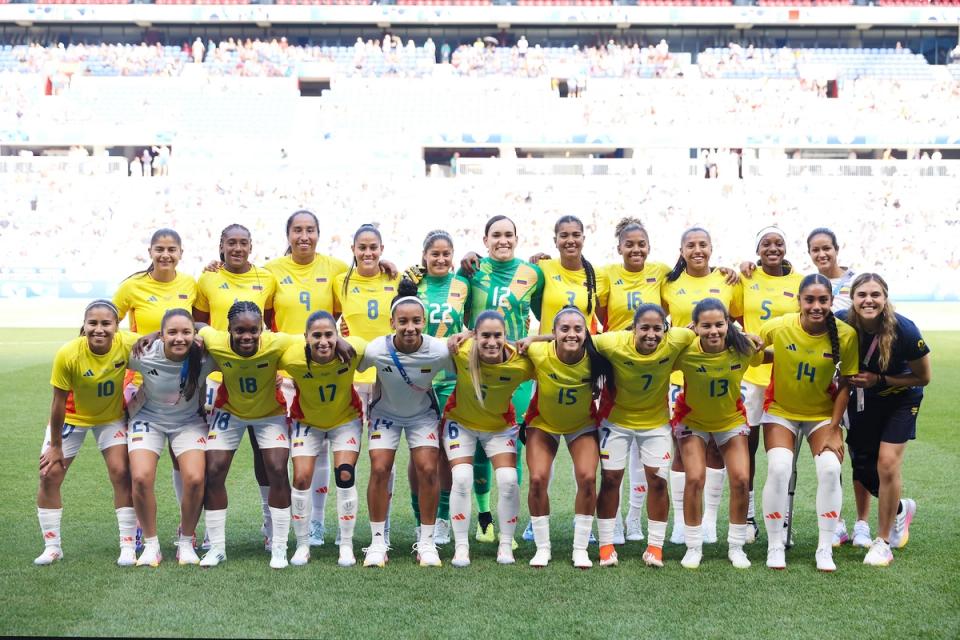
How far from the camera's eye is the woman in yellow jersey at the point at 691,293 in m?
6.25

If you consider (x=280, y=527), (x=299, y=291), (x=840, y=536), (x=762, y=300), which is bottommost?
(x=840, y=536)

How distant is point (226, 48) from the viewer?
129 feet

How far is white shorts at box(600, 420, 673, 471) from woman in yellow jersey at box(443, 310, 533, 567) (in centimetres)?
51

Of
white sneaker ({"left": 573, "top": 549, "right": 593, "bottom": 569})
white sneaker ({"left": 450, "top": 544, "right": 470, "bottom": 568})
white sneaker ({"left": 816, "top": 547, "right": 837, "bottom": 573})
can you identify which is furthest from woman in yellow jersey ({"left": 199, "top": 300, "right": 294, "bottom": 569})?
white sneaker ({"left": 816, "top": 547, "right": 837, "bottom": 573})

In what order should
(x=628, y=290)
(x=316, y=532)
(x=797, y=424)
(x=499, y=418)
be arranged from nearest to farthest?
(x=797, y=424) < (x=499, y=418) < (x=316, y=532) < (x=628, y=290)

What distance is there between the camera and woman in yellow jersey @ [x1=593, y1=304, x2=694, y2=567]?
5723 millimetres

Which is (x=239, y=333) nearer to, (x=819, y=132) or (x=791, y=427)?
(x=791, y=427)

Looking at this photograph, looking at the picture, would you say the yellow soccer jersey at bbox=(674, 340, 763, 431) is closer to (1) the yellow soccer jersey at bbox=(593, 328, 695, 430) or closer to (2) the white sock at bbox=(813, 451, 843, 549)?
(1) the yellow soccer jersey at bbox=(593, 328, 695, 430)

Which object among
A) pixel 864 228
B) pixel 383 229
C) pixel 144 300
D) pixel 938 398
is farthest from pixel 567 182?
pixel 144 300

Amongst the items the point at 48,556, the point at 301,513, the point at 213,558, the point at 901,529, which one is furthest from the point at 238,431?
the point at 901,529

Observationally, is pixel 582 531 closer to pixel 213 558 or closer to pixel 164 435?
pixel 213 558

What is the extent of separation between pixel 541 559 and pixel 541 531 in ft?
0.48

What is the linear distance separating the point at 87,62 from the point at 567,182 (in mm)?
19276

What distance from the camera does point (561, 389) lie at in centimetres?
578
